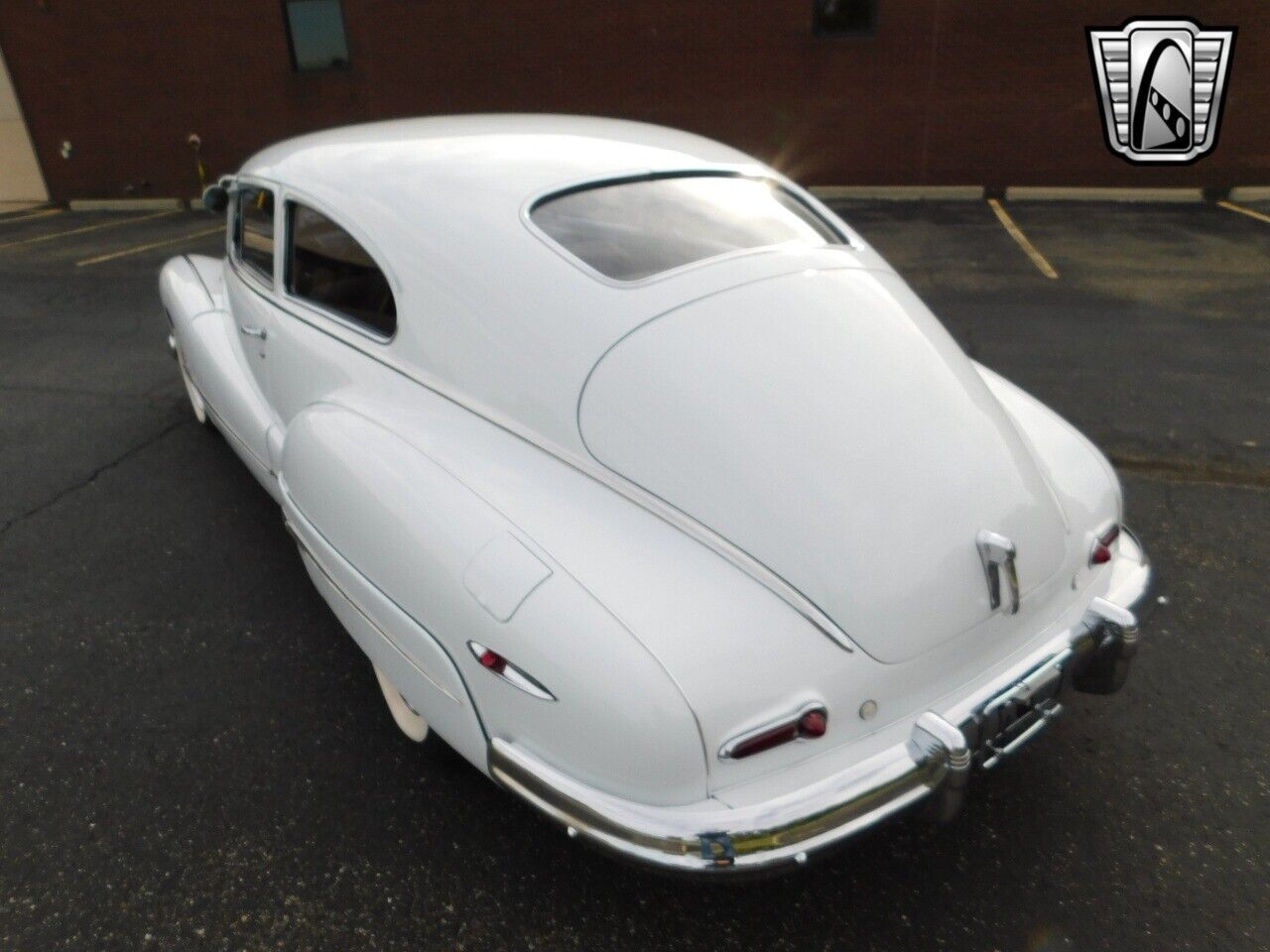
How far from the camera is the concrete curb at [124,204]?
1425cm

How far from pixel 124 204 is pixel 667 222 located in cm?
1556

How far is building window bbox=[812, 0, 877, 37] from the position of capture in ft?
36.9

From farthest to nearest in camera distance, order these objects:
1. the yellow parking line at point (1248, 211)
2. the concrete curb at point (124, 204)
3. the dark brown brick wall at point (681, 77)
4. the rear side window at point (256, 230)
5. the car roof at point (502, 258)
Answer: the concrete curb at point (124, 204)
the dark brown brick wall at point (681, 77)
the yellow parking line at point (1248, 211)
the rear side window at point (256, 230)
the car roof at point (502, 258)

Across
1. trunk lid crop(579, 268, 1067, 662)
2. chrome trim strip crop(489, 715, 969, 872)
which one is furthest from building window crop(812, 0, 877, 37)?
chrome trim strip crop(489, 715, 969, 872)

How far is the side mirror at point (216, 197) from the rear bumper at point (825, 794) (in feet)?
10.4

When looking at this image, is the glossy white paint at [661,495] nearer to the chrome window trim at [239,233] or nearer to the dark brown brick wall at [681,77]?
the chrome window trim at [239,233]

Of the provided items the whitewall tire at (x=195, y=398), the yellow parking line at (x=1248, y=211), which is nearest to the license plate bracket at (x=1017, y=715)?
the whitewall tire at (x=195, y=398)

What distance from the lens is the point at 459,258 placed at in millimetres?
2363

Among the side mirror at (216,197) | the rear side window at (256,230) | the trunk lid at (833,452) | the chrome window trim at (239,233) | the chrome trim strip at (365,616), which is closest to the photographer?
the trunk lid at (833,452)

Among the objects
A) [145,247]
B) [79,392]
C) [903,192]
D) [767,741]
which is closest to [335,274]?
[767,741]

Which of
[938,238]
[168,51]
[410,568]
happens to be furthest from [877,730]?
[168,51]

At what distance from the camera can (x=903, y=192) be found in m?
12.1

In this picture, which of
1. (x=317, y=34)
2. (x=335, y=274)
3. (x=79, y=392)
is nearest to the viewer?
(x=335, y=274)

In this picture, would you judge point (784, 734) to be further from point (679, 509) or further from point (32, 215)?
point (32, 215)
